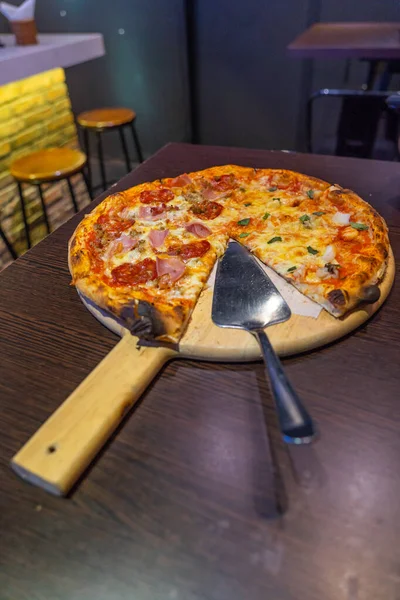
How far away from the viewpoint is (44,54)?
3.09 m

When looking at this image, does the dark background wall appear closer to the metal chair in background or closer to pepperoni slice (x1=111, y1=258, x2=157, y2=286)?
the metal chair in background

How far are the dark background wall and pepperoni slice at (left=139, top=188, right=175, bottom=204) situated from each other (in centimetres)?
350

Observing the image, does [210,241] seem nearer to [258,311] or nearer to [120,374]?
[258,311]

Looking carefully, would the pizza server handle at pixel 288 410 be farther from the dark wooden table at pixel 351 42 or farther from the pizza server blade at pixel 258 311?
the dark wooden table at pixel 351 42

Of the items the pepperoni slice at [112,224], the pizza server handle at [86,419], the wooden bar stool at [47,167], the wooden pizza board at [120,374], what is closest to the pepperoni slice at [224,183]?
the pepperoni slice at [112,224]

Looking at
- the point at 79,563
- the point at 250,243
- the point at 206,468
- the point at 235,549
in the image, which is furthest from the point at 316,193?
the point at 79,563

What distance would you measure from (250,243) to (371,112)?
5.96 feet

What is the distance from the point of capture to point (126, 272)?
1.36 meters

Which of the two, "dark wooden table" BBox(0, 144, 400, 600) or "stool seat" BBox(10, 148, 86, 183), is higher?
"dark wooden table" BBox(0, 144, 400, 600)

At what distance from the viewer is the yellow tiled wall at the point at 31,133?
3213 millimetres

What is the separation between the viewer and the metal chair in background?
2717 mm

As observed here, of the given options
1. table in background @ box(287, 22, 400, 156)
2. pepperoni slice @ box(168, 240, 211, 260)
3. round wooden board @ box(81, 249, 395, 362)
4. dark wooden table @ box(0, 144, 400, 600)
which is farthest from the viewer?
table in background @ box(287, 22, 400, 156)

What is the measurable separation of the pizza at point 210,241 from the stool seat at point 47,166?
1145mm

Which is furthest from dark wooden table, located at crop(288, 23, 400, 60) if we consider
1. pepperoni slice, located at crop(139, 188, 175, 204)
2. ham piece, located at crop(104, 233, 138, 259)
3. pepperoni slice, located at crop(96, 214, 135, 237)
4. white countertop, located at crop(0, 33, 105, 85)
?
ham piece, located at crop(104, 233, 138, 259)
